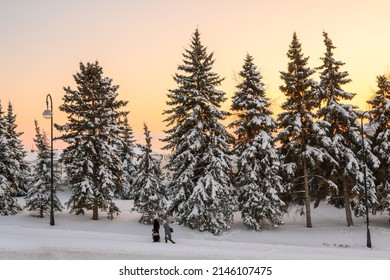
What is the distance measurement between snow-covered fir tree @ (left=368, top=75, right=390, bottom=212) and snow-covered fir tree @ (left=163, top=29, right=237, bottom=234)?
12.2 metres

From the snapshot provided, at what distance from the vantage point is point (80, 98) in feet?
99.3

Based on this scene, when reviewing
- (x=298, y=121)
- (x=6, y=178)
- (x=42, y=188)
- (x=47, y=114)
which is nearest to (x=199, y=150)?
(x=298, y=121)

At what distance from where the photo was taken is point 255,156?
2842 cm

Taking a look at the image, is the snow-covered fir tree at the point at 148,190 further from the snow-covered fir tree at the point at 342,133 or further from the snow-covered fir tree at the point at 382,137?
the snow-covered fir tree at the point at 382,137

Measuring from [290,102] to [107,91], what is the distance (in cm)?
1578

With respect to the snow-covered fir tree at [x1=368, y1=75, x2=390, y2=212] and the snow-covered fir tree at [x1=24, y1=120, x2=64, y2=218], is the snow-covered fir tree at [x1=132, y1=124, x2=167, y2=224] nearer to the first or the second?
the snow-covered fir tree at [x1=24, y1=120, x2=64, y2=218]

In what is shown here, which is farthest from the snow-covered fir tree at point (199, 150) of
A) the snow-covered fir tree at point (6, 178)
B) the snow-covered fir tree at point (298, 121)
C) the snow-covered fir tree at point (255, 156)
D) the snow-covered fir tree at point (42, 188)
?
the snow-covered fir tree at point (6, 178)

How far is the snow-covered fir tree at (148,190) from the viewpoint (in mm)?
30281

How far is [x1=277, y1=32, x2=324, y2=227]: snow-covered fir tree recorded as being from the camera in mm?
28922

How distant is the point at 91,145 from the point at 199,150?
889cm

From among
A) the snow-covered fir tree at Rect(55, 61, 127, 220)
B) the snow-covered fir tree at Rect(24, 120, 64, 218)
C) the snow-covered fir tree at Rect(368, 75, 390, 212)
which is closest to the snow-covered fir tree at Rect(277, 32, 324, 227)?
the snow-covered fir tree at Rect(368, 75, 390, 212)

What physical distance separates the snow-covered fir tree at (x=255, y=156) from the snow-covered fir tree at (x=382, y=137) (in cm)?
836
